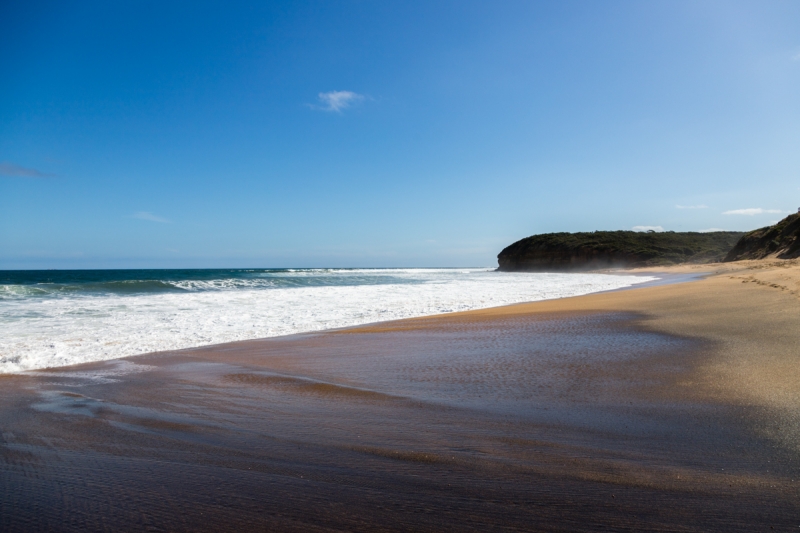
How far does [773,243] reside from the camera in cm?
3644

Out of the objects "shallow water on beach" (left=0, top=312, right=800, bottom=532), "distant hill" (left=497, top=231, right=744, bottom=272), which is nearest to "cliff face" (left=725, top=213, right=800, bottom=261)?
"distant hill" (left=497, top=231, right=744, bottom=272)

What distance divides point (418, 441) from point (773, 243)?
44853 millimetres

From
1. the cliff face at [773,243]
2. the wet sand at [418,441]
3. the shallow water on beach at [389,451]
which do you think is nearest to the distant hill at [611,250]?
the cliff face at [773,243]

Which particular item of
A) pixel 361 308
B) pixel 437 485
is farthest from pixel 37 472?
pixel 361 308

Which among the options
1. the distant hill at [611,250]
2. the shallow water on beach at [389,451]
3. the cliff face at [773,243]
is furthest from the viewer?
the distant hill at [611,250]

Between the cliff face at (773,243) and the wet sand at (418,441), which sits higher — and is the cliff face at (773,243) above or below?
above

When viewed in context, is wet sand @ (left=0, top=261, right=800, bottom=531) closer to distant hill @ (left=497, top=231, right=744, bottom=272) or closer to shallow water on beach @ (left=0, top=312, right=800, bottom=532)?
shallow water on beach @ (left=0, top=312, right=800, bottom=532)

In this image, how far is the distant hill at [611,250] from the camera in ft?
204

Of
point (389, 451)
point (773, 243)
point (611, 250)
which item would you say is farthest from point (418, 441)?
point (611, 250)

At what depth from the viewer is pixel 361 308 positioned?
14.2 meters

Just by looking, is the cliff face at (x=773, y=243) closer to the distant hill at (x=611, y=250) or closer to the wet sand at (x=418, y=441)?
the distant hill at (x=611, y=250)

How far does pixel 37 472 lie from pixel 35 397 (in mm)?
2293

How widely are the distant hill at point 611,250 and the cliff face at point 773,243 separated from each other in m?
12.4

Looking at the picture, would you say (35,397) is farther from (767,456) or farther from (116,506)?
(767,456)
